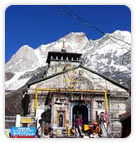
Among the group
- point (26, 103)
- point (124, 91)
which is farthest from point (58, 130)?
point (124, 91)

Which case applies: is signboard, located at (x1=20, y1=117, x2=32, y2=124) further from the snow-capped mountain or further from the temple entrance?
the temple entrance

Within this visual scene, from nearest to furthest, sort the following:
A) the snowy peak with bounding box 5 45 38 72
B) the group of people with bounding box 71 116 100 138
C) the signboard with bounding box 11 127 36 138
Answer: the signboard with bounding box 11 127 36 138
the group of people with bounding box 71 116 100 138
the snowy peak with bounding box 5 45 38 72

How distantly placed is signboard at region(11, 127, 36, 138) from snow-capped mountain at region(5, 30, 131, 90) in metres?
0.94

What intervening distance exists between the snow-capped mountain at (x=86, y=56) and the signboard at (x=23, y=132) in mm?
939

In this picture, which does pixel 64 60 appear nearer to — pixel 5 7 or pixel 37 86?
pixel 37 86

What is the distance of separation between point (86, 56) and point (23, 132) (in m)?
2.40

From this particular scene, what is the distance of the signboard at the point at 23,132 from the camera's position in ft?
23.2

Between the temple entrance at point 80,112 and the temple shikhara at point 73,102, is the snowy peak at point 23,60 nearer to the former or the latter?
the temple shikhara at point 73,102

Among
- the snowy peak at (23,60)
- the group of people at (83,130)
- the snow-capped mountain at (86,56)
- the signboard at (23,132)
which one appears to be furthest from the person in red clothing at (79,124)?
the snowy peak at (23,60)

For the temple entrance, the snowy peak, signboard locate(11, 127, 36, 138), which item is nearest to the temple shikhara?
the temple entrance

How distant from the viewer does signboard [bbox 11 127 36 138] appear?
706 centimetres

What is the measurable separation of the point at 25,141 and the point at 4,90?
1.07 meters

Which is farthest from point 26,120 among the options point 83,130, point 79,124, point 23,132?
point 83,130

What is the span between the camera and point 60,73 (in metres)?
8.78
